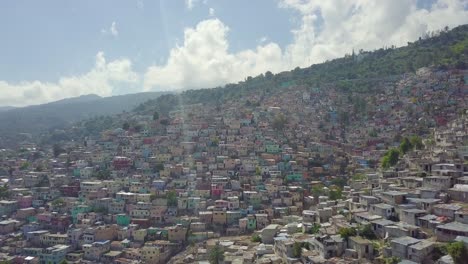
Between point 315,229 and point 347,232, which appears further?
point 315,229

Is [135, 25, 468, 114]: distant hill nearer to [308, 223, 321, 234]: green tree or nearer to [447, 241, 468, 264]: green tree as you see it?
[308, 223, 321, 234]: green tree

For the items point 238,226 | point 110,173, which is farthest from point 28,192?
point 238,226

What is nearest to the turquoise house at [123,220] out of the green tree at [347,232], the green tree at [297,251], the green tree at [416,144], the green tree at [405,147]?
the green tree at [297,251]

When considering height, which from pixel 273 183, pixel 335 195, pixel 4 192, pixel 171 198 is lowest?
pixel 171 198

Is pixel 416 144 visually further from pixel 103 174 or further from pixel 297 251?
pixel 103 174

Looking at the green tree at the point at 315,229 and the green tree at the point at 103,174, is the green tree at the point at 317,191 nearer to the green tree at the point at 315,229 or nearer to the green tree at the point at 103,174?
the green tree at the point at 315,229

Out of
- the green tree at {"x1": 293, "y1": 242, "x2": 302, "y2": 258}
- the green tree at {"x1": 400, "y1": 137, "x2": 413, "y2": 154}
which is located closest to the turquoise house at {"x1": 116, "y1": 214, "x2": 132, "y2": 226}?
the green tree at {"x1": 293, "y1": 242, "x2": 302, "y2": 258}

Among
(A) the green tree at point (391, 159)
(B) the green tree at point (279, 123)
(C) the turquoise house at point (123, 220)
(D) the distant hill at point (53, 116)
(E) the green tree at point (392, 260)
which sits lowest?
(C) the turquoise house at point (123, 220)

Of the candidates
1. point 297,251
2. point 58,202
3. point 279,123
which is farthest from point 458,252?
point 279,123
